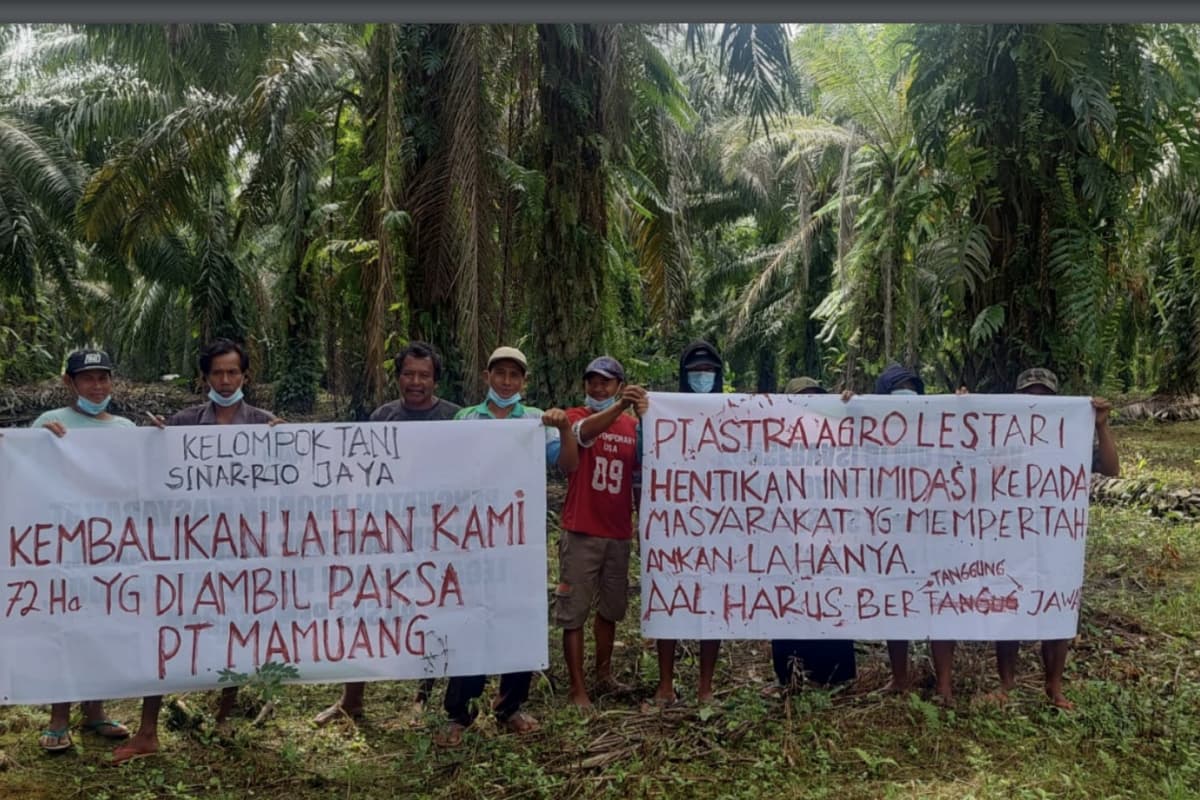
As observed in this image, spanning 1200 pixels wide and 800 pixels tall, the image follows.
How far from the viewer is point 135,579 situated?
4.30 metres

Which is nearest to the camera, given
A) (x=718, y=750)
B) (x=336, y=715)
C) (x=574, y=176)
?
(x=718, y=750)

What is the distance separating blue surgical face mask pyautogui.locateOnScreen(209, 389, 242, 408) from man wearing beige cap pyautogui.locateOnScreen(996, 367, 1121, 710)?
3.62 m

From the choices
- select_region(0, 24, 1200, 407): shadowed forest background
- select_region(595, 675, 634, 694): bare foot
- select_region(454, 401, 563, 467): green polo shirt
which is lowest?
select_region(595, 675, 634, 694): bare foot

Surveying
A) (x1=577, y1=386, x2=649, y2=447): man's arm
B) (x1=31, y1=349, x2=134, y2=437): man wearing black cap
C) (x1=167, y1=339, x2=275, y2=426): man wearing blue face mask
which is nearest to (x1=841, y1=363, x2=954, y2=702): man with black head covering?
(x1=577, y1=386, x2=649, y2=447): man's arm

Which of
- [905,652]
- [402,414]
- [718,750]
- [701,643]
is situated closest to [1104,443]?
[905,652]

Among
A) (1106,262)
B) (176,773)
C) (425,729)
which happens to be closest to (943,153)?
(1106,262)

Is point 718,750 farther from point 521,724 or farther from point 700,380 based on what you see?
point 700,380

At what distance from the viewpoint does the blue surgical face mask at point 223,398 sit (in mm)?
4492

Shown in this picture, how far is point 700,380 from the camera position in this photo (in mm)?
4980

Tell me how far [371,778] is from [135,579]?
4.19 ft

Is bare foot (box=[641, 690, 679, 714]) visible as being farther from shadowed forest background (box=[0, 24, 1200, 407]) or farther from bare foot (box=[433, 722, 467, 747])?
shadowed forest background (box=[0, 24, 1200, 407])

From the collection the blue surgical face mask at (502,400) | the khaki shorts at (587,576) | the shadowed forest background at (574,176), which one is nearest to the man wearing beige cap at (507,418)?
the blue surgical face mask at (502,400)

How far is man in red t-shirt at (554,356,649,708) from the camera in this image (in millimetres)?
4691

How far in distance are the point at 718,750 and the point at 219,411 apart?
2.57 metres
